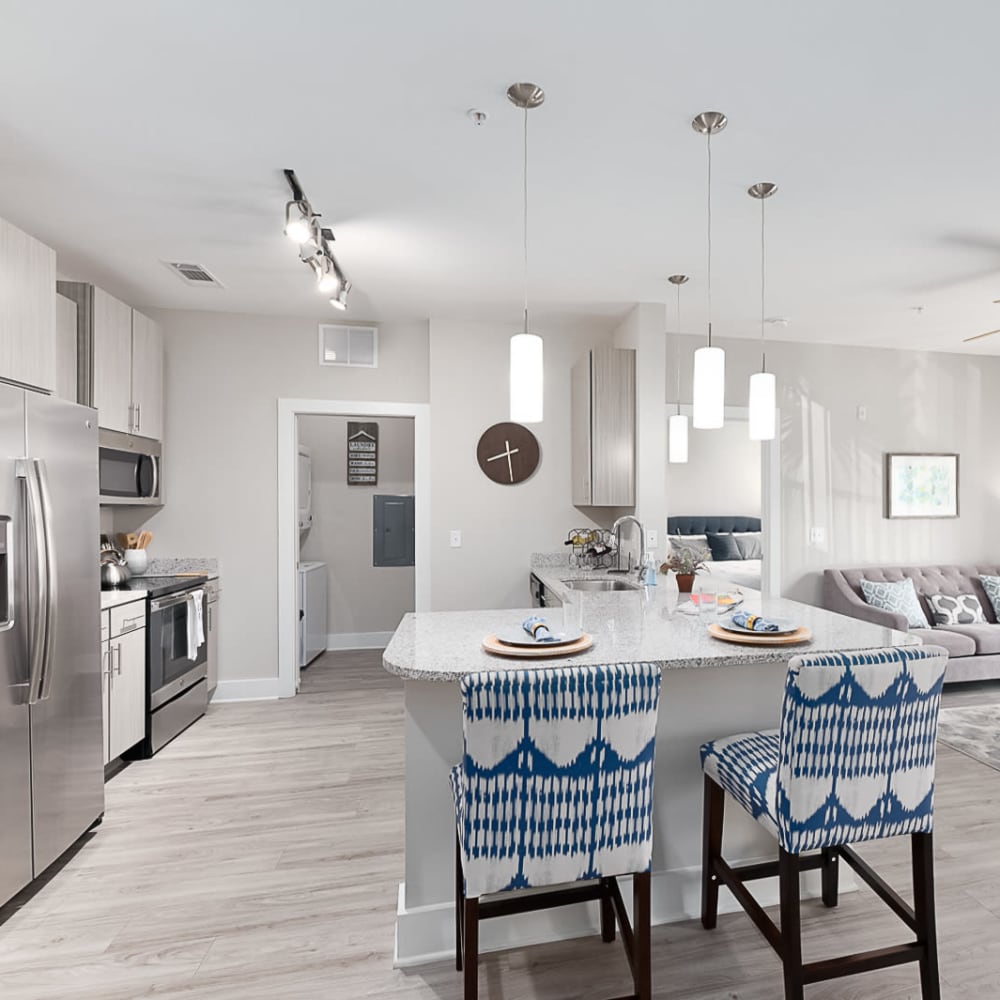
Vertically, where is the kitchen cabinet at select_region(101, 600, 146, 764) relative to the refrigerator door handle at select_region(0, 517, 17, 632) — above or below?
below

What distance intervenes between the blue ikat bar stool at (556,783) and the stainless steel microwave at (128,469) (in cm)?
283

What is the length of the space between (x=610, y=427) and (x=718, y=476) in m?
3.75

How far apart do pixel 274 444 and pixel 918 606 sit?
5.03 meters

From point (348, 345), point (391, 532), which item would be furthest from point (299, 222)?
point (391, 532)

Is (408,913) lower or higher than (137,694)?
lower

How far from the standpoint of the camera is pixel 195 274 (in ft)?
11.2

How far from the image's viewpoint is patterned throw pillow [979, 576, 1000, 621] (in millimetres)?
4840

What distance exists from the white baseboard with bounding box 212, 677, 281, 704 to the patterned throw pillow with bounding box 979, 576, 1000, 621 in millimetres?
5640

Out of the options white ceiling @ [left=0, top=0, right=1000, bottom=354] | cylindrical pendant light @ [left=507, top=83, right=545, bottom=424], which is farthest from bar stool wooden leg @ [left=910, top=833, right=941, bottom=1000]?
white ceiling @ [left=0, top=0, right=1000, bottom=354]

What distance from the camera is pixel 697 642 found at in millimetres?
1896

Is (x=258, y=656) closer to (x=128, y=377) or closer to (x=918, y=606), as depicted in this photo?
(x=128, y=377)

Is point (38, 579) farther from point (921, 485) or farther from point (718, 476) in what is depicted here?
point (718, 476)

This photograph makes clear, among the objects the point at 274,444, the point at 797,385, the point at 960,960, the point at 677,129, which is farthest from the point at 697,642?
the point at 797,385

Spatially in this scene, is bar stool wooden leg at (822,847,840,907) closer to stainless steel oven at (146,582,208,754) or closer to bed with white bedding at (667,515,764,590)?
stainless steel oven at (146,582,208,754)
